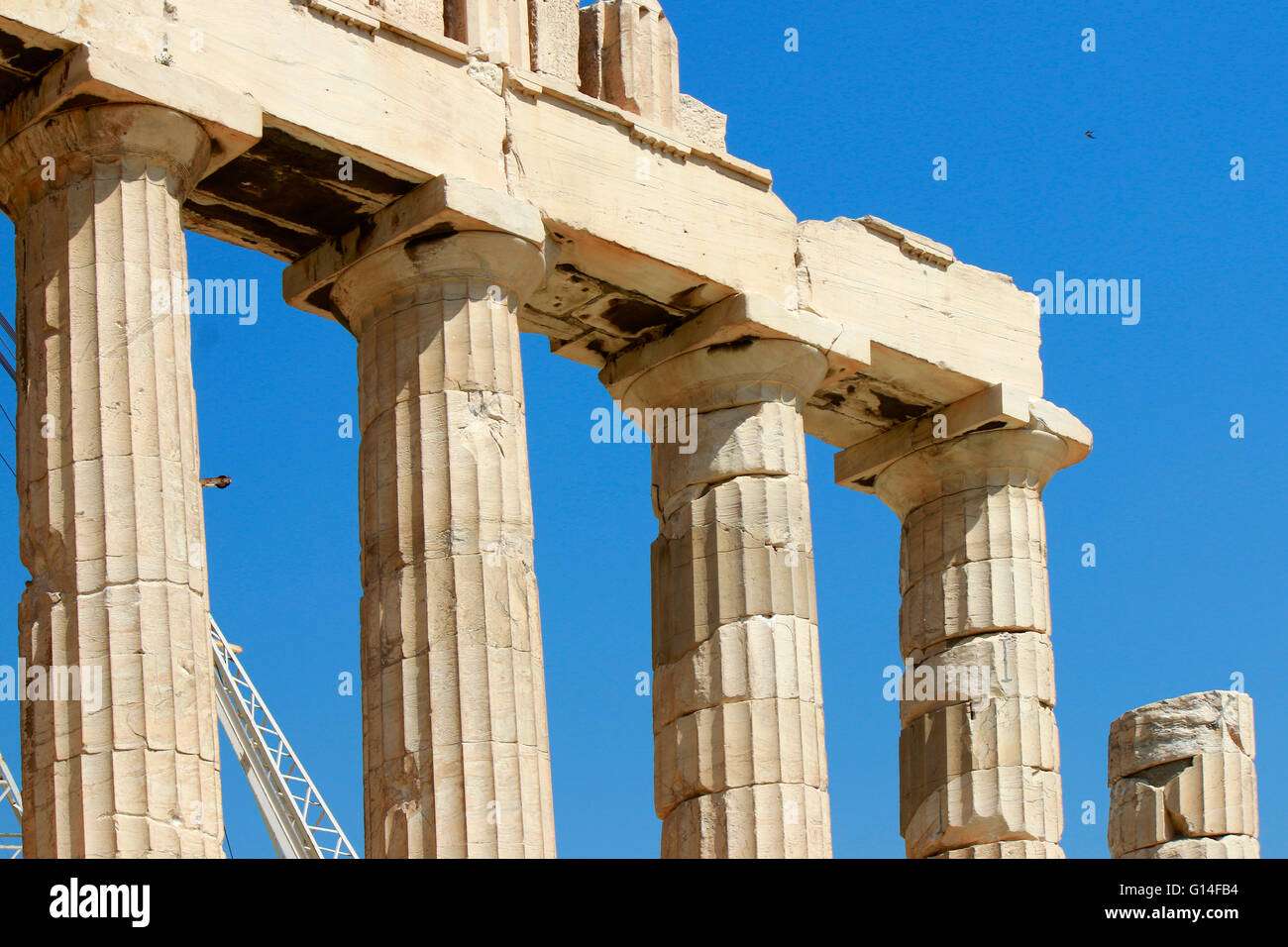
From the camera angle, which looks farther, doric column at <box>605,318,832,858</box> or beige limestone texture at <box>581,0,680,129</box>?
beige limestone texture at <box>581,0,680,129</box>

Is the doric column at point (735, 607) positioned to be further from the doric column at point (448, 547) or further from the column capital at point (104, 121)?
the column capital at point (104, 121)

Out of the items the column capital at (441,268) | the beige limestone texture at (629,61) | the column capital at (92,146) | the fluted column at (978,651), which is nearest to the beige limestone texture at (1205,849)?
the fluted column at (978,651)

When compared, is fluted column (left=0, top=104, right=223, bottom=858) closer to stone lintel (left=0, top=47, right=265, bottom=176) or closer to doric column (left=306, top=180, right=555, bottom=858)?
stone lintel (left=0, top=47, right=265, bottom=176)

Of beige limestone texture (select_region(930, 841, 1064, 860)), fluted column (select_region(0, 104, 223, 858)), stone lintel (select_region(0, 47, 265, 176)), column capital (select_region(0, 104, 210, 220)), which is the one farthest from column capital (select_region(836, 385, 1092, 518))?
column capital (select_region(0, 104, 210, 220))

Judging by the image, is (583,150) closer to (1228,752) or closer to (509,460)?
→ (509,460)

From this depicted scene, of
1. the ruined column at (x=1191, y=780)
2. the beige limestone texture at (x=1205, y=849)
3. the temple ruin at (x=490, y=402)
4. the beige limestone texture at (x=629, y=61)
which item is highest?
the beige limestone texture at (x=629, y=61)
